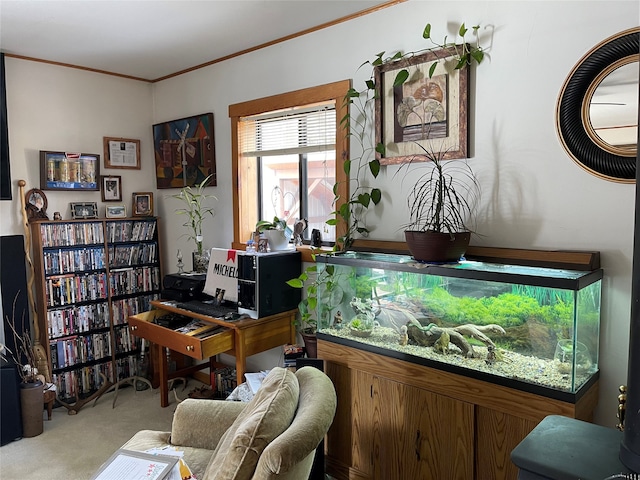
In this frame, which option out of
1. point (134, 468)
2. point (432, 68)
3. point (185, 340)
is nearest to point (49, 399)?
point (185, 340)

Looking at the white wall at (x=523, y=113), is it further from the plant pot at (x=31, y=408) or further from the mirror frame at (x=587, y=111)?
the plant pot at (x=31, y=408)

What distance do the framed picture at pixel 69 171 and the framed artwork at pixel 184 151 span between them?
1.67 ft

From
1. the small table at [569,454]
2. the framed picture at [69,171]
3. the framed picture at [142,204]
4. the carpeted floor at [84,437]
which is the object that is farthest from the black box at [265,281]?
the small table at [569,454]

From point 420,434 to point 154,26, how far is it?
266 centimetres

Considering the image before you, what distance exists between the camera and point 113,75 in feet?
12.7

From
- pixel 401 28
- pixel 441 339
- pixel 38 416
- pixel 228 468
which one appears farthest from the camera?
pixel 38 416

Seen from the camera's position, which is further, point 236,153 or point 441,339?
point 236,153

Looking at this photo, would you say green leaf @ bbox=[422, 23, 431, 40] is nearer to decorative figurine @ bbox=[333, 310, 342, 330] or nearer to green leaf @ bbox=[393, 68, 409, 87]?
green leaf @ bbox=[393, 68, 409, 87]

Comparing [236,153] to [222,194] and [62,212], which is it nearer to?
[222,194]

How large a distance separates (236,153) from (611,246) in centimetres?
243

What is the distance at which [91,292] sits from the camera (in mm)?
3664

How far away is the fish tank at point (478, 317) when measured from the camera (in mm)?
1771

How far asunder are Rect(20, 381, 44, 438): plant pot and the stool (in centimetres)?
16

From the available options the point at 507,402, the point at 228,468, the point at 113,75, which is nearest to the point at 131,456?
the point at 228,468
